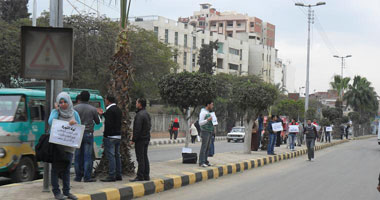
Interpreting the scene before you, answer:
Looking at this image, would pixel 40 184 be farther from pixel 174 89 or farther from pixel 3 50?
pixel 3 50

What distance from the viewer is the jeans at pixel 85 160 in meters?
10.1

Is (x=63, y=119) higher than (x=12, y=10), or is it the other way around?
(x=12, y=10)

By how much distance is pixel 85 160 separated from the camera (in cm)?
1006

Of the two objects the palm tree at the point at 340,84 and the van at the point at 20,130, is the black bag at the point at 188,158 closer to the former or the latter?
the van at the point at 20,130

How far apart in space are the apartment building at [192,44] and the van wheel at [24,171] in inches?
1609

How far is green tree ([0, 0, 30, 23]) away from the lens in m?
44.9

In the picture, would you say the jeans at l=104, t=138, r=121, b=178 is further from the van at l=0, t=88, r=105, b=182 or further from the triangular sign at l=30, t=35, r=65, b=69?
the triangular sign at l=30, t=35, r=65, b=69

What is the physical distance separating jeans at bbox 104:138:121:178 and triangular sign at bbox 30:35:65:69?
2531 millimetres

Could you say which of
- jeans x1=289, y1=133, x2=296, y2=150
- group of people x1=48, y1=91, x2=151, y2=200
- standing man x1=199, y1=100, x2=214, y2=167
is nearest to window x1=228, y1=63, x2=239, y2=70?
jeans x1=289, y1=133, x2=296, y2=150

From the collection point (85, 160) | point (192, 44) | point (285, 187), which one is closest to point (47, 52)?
point (85, 160)

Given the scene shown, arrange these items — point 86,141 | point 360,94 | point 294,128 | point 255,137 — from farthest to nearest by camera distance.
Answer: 1. point 360,94
2. point 294,128
3. point 255,137
4. point 86,141

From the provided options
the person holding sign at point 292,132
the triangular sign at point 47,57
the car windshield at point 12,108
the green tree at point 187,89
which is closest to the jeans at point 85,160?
the car windshield at point 12,108

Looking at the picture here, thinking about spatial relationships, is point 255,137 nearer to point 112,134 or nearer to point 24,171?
point 112,134

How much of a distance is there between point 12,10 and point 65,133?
41791 millimetres
